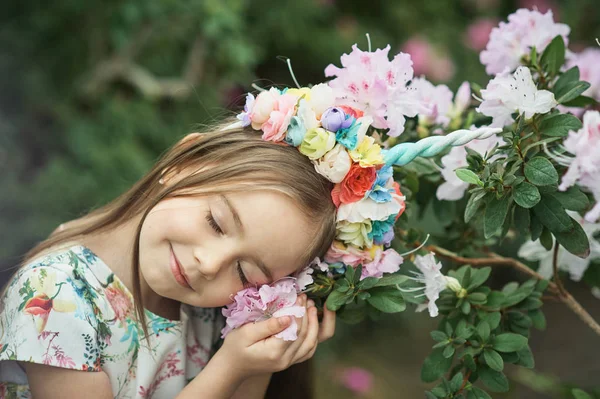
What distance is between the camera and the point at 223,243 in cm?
136

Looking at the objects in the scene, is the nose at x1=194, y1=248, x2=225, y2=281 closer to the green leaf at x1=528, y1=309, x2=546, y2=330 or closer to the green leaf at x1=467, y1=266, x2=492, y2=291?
the green leaf at x1=467, y1=266, x2=492, y2=291

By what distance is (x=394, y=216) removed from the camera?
1.40m

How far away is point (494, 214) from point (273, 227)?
0.41m

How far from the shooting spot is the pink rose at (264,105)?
4.59ft

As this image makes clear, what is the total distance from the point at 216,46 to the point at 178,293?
7.25 ft

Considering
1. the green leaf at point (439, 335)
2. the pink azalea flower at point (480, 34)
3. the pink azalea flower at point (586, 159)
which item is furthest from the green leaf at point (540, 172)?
the pink azalea flower at point (480, 34)

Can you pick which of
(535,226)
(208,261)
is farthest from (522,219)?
(208,261)

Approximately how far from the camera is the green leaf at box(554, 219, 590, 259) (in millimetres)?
1302

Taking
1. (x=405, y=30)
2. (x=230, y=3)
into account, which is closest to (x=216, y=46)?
(x=230, y=3)

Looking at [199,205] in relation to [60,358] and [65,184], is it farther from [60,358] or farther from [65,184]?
[65,184]

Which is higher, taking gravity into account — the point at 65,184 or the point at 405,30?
the point at 65,184

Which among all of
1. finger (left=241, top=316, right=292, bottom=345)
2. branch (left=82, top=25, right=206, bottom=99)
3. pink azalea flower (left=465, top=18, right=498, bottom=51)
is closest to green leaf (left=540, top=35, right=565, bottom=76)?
finger (left=241, top=316, right=292, bottom=345)

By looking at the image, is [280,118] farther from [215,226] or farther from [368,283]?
[368,283]

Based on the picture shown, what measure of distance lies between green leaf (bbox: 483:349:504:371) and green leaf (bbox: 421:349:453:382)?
8 centimetres
